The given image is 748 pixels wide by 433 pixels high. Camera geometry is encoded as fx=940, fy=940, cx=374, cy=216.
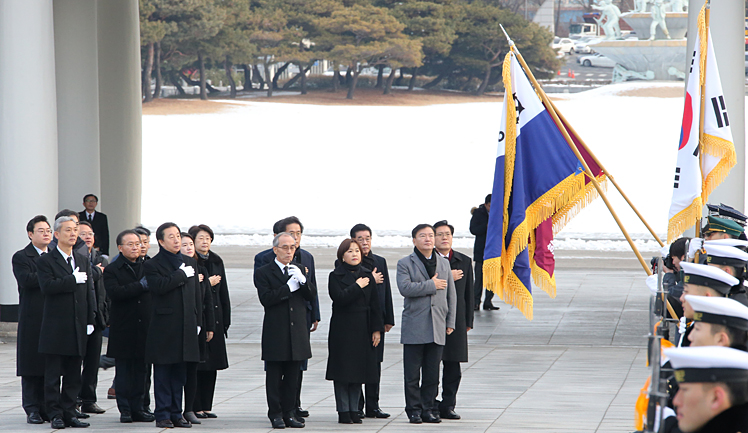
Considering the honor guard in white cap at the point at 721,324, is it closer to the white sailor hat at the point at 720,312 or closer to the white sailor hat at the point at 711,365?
the white sailor hat at the point at 720,312

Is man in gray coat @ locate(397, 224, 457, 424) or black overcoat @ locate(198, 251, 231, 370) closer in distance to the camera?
man in gray coat @ locate(397, 224, 457, 424)

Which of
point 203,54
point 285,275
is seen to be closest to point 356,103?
point 203,54

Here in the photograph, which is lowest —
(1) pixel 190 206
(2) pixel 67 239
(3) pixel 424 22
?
(1) pixel 190 206

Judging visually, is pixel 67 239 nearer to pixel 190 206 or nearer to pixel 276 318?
pixel 276 318

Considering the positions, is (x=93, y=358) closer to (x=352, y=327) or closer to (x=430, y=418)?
(x=352, y=327)

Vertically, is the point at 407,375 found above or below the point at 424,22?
below

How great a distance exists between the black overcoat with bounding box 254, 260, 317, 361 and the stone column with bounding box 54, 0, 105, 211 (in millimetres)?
9150

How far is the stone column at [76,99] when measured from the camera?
15.6 meters

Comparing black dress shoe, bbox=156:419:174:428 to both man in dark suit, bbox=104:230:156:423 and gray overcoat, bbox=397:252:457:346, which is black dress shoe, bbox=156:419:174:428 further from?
gray overcoat, bbox=397:252:457:346

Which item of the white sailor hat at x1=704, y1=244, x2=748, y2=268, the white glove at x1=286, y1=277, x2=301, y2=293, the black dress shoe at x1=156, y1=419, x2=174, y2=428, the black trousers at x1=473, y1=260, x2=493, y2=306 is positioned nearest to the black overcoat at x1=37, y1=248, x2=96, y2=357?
the black dress shoe at x1=156, y1=419, x2=174, y2=428

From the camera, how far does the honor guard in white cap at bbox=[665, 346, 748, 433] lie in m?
3.08

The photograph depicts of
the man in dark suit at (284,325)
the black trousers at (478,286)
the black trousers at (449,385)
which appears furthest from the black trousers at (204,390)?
the black trousers at (478,286)

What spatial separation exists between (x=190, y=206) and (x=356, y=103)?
2023cm

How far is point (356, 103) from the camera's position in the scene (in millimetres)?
54625
